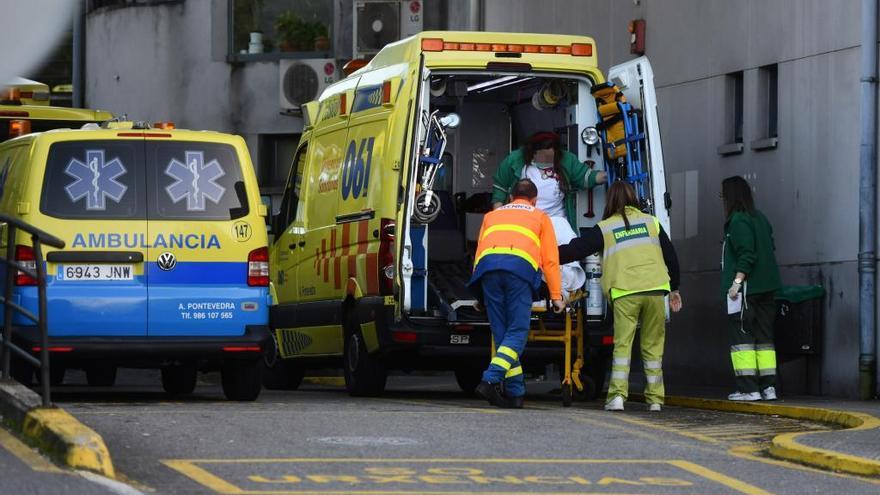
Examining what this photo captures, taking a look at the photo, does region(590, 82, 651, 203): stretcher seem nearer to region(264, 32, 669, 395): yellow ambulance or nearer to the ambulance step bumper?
region(264, 32, 669, 395): yellow ambulance

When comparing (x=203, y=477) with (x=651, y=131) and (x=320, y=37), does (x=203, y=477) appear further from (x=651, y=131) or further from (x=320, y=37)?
(x=320, y=37)

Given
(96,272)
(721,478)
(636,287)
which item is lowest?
(721,478)

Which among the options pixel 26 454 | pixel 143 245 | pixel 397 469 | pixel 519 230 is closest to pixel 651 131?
pixel 519 230

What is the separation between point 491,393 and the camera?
529 inches

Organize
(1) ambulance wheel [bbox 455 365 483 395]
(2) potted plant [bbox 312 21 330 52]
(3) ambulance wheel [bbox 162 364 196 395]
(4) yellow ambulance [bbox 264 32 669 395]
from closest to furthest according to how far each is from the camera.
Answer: (4) yellow ambulance [bbox 264 32 669 395] < (3) ambulance wheel [bbox 162 364 196 395] < (1) ambulance wheel [bbox 455 365 483 395] < (2) potted plant [bbox 312 21 330 52]

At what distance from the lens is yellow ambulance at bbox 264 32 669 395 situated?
46.6ft

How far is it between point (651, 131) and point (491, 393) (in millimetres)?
2233

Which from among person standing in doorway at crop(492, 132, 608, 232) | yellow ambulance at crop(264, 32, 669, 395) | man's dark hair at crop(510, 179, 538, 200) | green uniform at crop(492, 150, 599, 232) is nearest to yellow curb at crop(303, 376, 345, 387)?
yellow ambulance at crop(264, 32, 669, 395)

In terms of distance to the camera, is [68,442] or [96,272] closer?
[68,442]

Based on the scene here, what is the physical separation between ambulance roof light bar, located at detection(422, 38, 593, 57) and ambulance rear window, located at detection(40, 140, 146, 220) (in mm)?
2263

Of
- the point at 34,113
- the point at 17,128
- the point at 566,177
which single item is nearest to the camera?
the point at 566,177

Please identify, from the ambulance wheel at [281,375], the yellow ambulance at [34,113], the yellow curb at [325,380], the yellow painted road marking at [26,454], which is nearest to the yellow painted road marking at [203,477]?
the yellow painted road marking at [26,454]

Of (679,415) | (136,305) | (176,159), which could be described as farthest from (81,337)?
(679,415)

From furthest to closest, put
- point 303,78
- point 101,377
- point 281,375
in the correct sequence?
point 303,78 < point 101,377 < point 281,375
